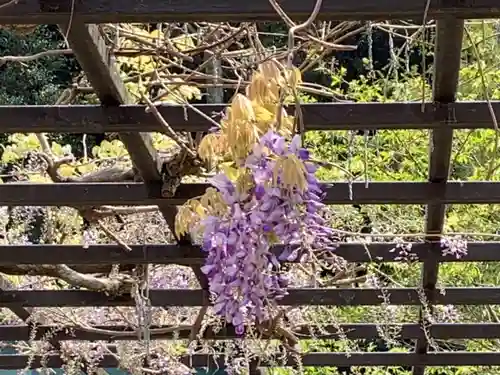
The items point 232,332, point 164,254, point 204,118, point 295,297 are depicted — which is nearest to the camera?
point 204,118

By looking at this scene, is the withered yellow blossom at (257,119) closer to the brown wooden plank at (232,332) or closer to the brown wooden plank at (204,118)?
the brown wooden plank at (204,118)

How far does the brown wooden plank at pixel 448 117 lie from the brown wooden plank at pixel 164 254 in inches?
4.2

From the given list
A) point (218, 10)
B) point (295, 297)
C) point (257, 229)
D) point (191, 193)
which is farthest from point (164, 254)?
point (257, 229)

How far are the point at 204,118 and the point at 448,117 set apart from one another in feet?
1.85

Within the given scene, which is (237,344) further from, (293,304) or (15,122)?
(15,122)

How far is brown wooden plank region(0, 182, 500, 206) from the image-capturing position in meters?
2.39

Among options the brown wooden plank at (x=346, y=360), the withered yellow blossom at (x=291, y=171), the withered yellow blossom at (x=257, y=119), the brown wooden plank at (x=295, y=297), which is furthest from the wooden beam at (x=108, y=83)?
the brown wooden plank at (x=346, y=360)

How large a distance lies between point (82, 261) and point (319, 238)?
162cm

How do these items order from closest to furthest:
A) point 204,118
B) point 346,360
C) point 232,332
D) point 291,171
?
point 291,171, point 204,118, point 232,332, point 346,360

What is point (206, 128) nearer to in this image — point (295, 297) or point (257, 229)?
point (257, 229)

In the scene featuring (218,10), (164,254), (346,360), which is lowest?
(346,360)

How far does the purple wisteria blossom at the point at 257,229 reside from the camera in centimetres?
118

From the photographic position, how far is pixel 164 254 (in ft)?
9.34

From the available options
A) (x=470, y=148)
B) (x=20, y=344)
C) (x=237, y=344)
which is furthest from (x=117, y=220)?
(x=470, y=148)
